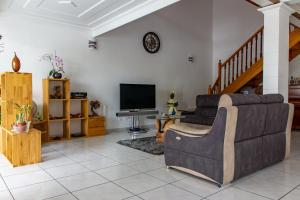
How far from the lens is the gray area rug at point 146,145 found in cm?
436

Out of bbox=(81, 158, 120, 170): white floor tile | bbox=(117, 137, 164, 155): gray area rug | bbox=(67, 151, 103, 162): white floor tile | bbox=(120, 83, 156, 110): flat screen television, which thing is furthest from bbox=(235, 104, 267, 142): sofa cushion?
bbox=(120, 83, 156, 110): flat screen television

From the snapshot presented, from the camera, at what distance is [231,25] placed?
8.62 meters

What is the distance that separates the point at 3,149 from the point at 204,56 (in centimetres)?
694

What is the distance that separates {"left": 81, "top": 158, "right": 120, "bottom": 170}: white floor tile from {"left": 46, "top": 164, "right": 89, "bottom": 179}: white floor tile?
11cm

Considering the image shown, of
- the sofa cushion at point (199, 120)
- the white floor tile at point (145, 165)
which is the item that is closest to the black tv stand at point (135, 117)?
the sofa cushion at point (199, 120)

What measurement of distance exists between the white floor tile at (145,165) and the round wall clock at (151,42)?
4221 mm

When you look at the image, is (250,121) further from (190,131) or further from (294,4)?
(294,4)

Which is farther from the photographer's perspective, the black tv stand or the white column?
the black tv stand


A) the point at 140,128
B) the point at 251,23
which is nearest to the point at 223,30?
the point at 251,23

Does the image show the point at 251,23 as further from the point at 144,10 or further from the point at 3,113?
the point at 3,113

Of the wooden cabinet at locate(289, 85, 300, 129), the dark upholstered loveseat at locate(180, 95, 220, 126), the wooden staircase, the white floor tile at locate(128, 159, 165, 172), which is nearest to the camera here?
the white floor tile at locate(128, 159, 165, 172)

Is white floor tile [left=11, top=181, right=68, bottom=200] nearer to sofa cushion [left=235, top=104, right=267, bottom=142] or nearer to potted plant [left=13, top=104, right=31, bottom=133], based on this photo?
potted plant [left=13, top=104, right=31, bottom=133]

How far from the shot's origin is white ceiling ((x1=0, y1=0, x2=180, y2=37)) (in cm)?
436

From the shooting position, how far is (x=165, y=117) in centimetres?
508
